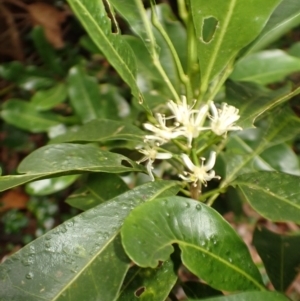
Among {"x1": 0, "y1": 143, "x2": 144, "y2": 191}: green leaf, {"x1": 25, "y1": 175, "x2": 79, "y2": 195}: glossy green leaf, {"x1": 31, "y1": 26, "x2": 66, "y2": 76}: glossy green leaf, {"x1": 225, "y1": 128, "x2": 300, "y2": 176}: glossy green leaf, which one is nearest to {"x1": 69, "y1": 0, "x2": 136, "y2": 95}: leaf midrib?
{"x1": 0, "y1": 143, "x2": 144, "y2": 191}: green leaf

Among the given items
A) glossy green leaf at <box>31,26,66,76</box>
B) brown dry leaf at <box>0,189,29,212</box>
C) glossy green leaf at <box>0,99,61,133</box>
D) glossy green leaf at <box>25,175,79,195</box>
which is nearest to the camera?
glossy green leaf at <box>25,175,79,195</box>

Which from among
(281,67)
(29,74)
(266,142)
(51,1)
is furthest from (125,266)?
(51,1)

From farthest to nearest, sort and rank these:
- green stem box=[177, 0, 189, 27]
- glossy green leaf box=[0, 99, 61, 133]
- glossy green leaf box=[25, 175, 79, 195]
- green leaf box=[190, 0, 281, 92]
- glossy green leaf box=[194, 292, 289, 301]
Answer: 1. glossy green leaf box=[0, 99, 61, 133]
2. glossy green leaf box=[25, 175, 79, 195]
3. green stem box=[177, 0, 189, 27]
4. green leaf box=[190, 0, 281, 92]
5. glossy green leaf box=[194, 292, 289, 301]

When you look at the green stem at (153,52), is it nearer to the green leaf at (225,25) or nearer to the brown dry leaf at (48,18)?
the green leaf at (225,25)

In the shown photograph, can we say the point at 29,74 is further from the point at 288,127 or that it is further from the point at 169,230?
the point at 169,230

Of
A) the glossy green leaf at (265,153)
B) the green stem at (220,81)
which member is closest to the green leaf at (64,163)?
the green stem at (220,81)

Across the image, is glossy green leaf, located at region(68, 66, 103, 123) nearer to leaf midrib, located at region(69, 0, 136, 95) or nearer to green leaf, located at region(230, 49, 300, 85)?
green leaf, located at region(230, 49, 300, 85)

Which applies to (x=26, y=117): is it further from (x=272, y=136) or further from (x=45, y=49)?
(x=272, y=136)
